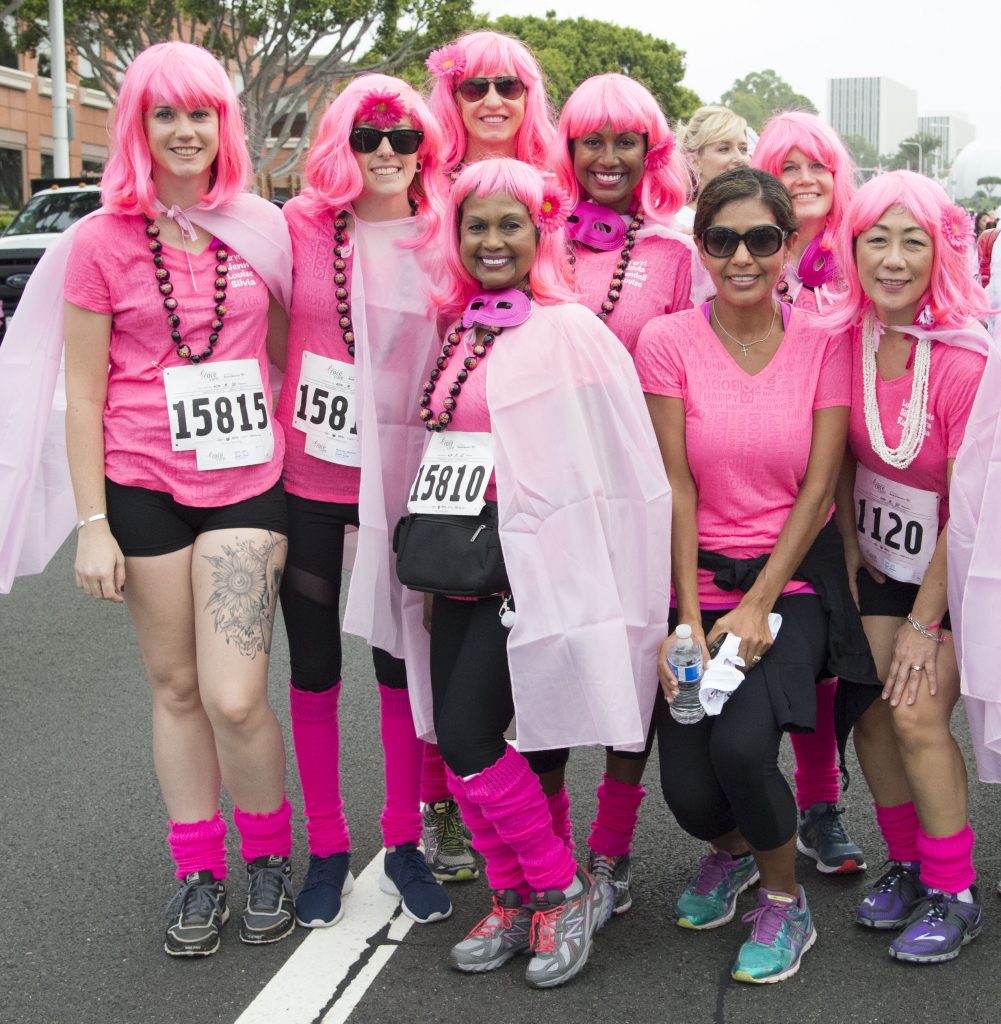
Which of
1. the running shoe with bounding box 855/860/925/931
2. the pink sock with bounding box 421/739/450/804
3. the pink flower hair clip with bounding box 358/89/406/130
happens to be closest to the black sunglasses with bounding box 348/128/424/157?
the pink flower hair clip with bounding box 358/89/406/130

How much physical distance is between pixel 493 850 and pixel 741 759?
0.65 meters

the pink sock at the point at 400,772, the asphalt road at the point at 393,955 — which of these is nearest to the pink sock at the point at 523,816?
the asphalt road at the point at 393,955

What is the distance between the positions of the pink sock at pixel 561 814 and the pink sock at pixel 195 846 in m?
0.86

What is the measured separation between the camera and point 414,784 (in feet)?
11.9

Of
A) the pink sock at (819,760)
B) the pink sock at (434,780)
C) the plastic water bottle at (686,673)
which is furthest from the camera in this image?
the pink sock at (434,780)

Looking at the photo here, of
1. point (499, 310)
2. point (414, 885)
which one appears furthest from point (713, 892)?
point (499, 310)

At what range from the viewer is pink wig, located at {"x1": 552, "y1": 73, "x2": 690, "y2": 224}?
354 centimetres

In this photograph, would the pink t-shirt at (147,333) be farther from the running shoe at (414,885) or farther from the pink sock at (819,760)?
the pink sock at (819,760)

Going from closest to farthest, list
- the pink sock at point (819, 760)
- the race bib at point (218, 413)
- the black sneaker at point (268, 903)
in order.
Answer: the race bib at point (218, 413) < the black sneaker at point (268, 903) < the pink sock at point (819, 760)

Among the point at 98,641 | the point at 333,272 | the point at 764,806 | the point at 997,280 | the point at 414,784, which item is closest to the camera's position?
the point at 764,806

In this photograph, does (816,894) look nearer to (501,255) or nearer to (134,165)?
(501,255)

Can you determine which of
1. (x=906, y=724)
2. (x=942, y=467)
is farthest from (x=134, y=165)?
(x=906, y=724)

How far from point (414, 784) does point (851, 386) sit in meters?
1.53

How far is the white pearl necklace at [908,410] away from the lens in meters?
3.17
